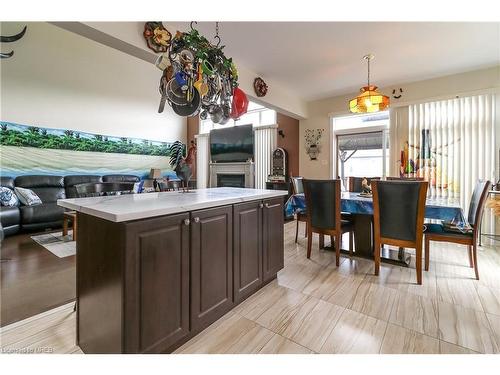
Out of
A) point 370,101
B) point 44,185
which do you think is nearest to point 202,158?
point 44,185

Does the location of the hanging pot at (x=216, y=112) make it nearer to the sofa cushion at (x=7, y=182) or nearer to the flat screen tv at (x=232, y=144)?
the flat screen tv at (x=232, y=144)

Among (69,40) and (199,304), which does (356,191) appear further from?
(69,40)

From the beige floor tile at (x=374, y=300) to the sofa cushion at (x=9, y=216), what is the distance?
489 cm

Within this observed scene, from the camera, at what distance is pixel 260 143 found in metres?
6.32

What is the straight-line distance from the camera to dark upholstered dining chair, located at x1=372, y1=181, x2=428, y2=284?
219 centimetres

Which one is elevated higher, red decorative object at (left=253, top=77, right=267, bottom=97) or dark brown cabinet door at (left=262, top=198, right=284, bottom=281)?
red decorative object at (left=253, top=77, right=267, bottom=97)

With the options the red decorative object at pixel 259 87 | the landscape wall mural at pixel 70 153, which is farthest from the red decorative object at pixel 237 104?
the landscape wall mural at pixel 70 153

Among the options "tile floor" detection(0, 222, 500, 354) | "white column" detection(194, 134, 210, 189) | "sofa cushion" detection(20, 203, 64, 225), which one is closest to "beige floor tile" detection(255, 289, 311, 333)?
"tile floor" detection(0, 222, 500, 354)

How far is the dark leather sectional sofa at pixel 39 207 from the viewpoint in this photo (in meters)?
3.76

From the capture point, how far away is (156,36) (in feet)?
8.00

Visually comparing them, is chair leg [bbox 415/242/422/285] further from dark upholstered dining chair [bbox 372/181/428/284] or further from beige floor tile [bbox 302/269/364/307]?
beige floor tile [bbox 302/269/364/307]

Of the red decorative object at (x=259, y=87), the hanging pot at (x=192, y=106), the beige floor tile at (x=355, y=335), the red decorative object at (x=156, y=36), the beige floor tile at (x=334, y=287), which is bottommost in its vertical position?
the beige floor tile at (x=355, y=335)

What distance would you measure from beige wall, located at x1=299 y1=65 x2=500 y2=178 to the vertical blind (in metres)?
0.78
